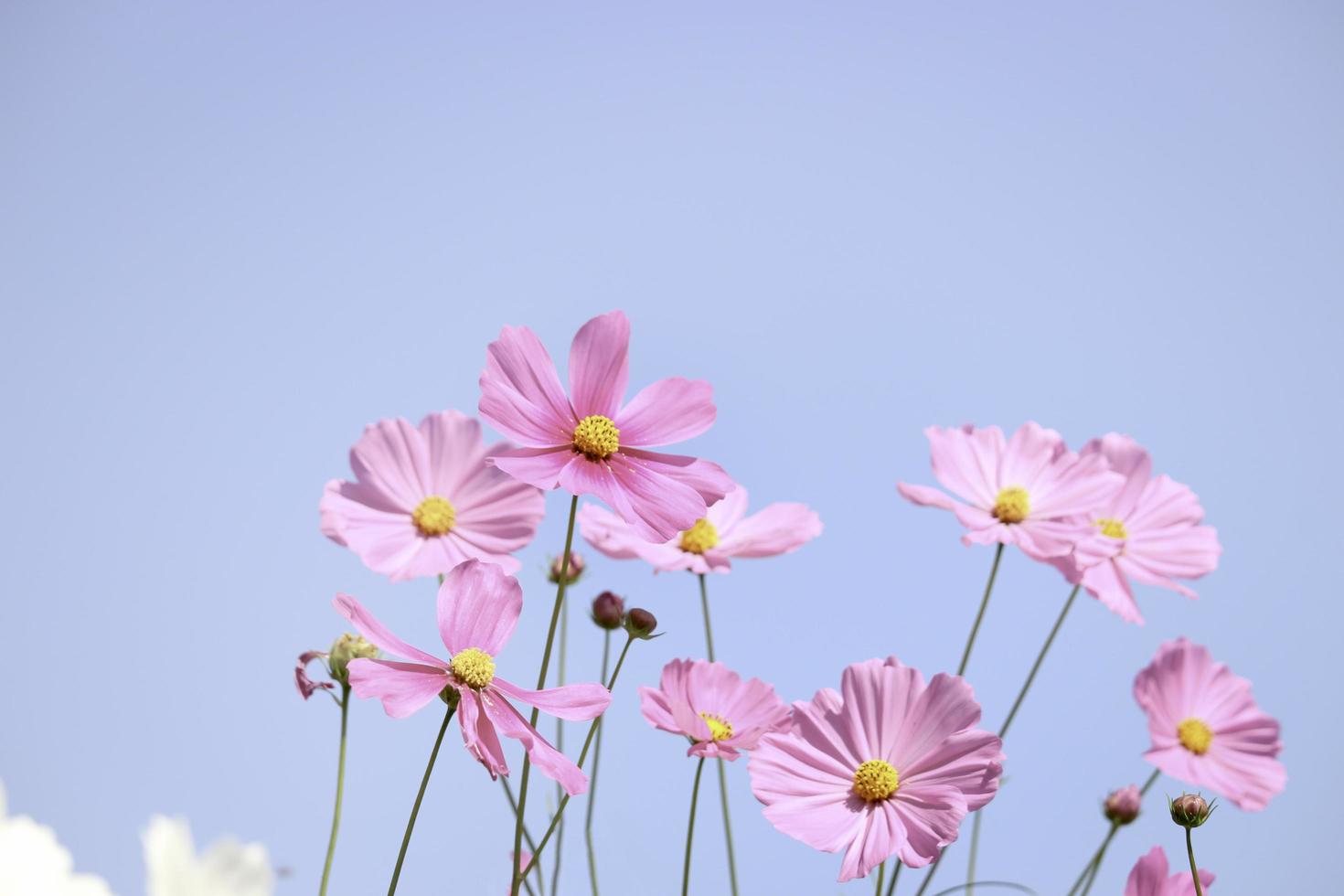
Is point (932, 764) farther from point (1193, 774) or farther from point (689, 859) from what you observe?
point (1193, 774)

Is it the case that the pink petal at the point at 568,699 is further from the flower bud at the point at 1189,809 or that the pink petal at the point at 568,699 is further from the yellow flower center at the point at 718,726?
the flower bud at the point at 1189,809

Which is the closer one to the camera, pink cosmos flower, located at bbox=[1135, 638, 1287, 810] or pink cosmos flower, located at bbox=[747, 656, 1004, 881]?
pink cosmos flower, located at bbox=[747, 656, 1004, 881]

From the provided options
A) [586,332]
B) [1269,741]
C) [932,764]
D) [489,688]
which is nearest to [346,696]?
[489,688]

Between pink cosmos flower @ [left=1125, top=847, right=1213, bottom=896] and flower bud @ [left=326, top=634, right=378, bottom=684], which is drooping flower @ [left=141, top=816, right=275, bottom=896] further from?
pink cosmos flower @ [left=1125, top=847, right=1213, bottom=896]

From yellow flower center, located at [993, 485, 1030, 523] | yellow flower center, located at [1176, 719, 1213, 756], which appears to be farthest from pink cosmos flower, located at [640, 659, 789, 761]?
yellow flower center, located at [1176, 719, 1213, 756]

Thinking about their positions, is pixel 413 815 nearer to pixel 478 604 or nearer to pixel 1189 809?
pixel 478 604

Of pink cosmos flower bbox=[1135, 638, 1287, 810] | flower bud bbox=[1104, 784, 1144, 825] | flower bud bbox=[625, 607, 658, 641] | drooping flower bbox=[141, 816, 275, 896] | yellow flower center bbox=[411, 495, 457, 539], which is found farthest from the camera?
pink cosmos flower bbox=[1135, 638, 1287, 810]

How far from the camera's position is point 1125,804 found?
3.99 ft

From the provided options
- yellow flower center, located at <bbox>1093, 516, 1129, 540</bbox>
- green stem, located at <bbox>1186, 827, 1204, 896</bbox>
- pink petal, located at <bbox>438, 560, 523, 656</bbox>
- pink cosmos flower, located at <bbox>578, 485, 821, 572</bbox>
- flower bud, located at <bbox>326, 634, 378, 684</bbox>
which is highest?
yellow flower center, located at <bbox>1093, 516, 1129, 540</bbox>

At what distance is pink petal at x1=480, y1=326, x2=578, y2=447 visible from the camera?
27.2 inches

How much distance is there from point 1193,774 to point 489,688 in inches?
41.1

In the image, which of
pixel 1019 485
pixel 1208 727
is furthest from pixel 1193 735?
pixel 1019 485

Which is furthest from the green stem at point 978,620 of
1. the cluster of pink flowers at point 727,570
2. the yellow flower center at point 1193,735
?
the yellow flower center at point 1193,735

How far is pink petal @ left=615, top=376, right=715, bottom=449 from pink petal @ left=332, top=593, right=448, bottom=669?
22 centimetres
